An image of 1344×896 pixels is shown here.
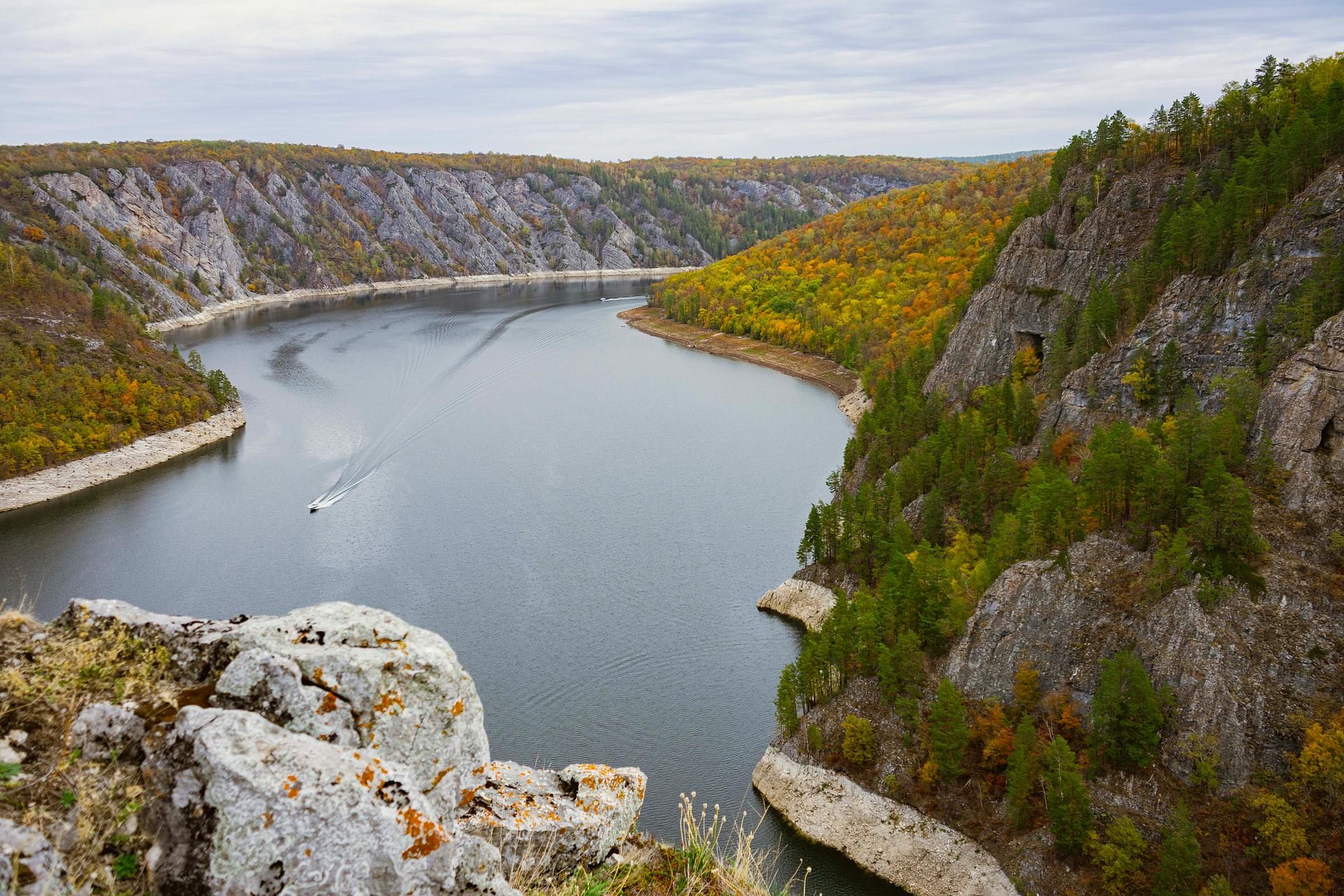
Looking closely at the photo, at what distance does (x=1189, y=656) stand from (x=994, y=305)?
34.8 m

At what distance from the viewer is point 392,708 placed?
5.95m

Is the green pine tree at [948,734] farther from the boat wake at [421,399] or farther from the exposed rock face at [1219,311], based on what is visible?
the boat wake at [421,399]

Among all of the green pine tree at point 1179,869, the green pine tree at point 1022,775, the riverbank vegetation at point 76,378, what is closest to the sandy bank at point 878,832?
the green pine tree at point 1022,775

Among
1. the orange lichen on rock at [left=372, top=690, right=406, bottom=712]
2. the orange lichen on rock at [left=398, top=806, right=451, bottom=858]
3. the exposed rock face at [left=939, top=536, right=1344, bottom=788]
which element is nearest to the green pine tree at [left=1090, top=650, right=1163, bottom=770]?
the exposed rock face at [left=939, top=536, right=1344, bottom=788]

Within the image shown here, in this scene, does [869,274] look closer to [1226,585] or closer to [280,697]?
[1226,585]

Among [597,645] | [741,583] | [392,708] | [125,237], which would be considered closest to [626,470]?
[741,583]

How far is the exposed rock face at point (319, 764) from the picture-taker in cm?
491

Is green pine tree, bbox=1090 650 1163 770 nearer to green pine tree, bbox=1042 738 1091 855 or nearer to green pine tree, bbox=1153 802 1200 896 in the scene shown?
green pine tree, bbox=1042 738 1091 855

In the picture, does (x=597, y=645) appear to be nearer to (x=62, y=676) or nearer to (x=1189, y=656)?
(x=1189, y=656)

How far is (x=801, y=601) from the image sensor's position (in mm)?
42812

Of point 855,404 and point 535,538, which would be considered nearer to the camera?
point 535,538

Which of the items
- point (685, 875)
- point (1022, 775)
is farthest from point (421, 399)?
point (685, 875)

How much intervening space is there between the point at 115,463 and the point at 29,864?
2761 inches

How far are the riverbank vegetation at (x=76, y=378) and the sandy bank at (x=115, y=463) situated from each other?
801 millimetres
